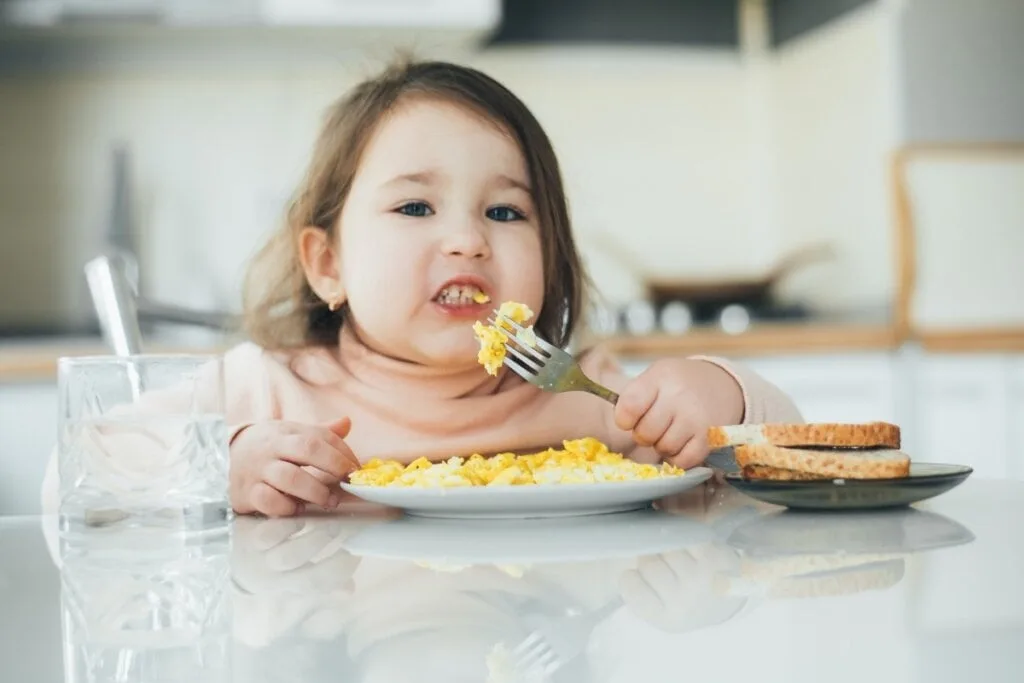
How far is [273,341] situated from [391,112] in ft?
1.03

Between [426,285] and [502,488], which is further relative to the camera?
[426,285]

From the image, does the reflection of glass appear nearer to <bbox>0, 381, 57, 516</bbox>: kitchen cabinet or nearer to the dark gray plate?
the dark gray plate

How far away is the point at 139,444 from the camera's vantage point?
0.74 meters

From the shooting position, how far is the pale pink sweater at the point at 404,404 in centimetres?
133

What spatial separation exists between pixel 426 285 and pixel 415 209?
0.08 meters

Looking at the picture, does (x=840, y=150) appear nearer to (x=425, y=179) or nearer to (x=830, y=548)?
(x=425, y=179)

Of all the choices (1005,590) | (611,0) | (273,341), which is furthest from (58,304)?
(1005,590)

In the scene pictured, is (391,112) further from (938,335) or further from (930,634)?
(938,335)

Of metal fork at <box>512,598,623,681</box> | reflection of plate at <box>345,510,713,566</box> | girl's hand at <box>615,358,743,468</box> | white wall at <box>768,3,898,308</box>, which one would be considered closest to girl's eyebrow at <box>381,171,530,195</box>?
girl's hand at <box>615,358,743,468</box>

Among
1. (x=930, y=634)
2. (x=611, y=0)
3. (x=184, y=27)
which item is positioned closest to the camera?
(x=930, y=634)

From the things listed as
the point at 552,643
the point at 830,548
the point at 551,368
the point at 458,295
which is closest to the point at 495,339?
the point at 551,368

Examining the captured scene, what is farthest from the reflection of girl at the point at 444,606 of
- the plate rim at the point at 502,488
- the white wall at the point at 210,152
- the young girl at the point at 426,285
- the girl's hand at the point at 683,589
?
the white wall at the point at 210,152

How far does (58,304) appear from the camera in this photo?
317cm

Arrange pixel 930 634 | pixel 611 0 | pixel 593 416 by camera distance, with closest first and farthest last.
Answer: pixel 930 634, pixel 593 416, pixel 611 0
